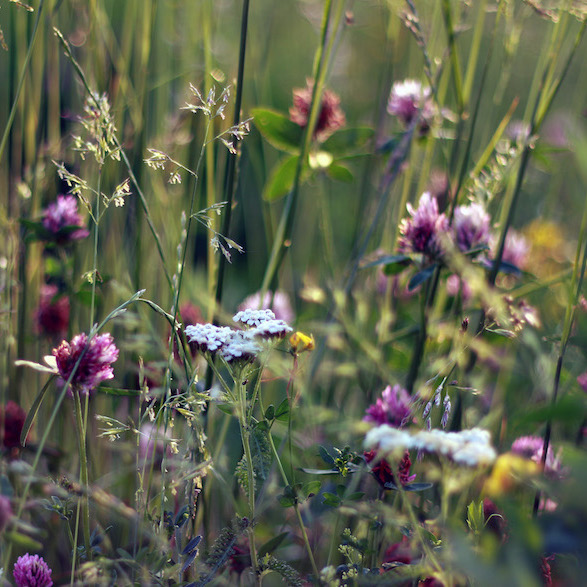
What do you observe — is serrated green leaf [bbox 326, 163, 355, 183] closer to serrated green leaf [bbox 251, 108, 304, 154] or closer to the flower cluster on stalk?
serrated green leaf [bbox 251, 108, 304, 154]

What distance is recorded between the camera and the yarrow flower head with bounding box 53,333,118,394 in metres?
0.63

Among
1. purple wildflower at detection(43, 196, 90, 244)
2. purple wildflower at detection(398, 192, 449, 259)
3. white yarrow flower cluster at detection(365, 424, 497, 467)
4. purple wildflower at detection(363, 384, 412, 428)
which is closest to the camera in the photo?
white yarrow flower cluster at detection(365, 424, 497, 467)

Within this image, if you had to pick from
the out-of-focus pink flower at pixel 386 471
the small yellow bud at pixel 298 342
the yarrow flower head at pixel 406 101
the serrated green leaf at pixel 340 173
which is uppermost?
the yarrow flower head at pixel 406 101

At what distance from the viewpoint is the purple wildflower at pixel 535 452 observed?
0.74 metres

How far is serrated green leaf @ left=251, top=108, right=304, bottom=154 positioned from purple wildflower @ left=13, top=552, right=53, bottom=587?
1.95ft

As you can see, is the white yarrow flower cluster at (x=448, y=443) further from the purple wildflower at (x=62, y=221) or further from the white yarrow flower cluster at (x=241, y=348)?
the purple wildflower at (x=62, y=221)

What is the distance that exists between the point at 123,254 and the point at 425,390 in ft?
1.95

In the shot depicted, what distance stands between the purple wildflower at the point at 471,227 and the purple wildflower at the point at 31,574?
1.89ft

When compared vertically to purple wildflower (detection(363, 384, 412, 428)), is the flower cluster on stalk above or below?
above

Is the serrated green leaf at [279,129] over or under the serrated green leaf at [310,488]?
over

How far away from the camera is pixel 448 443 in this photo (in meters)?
0.45

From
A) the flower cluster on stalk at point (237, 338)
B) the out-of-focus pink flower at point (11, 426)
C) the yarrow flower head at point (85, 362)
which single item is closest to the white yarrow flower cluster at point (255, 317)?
the flower cluster on stalk at point (237, 338)

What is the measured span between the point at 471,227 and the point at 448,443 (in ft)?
1.49

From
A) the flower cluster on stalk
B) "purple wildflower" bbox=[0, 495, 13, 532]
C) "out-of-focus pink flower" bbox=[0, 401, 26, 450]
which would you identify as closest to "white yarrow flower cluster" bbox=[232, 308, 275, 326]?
the flower cluster on stalk
